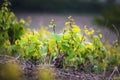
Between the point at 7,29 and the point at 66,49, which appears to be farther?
the point at 7,29

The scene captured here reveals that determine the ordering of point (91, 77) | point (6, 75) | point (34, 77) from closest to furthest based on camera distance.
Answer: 1. point (6, 75)
2. point (34, 77)
3. point (91, 77)

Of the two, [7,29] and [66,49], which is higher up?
[7,29]

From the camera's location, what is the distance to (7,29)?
470cm

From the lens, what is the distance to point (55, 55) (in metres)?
4.15

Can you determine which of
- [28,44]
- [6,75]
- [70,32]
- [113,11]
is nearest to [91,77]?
[70,32]

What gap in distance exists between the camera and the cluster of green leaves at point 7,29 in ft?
14.7

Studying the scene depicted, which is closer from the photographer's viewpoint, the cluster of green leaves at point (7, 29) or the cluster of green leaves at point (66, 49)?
the cluster of green leaves at point (66, 49)

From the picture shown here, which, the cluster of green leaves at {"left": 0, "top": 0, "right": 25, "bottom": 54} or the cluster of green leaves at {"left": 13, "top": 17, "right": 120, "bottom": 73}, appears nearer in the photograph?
the cluster of green leaves at {"left": 13, "top": 17, "right": 120, "bottom": 73}

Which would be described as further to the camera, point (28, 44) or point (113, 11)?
point (113, 11)

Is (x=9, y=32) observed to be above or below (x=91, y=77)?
above

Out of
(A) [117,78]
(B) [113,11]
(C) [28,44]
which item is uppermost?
(B) [113,11]

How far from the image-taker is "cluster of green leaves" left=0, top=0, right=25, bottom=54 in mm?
4492

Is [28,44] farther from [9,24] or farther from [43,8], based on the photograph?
[43,8]

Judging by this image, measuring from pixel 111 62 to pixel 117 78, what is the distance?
78 centimetres
